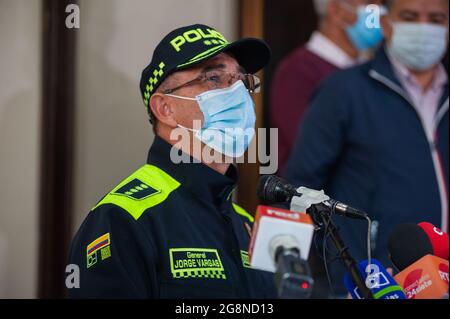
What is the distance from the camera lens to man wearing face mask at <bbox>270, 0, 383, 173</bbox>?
286 cm

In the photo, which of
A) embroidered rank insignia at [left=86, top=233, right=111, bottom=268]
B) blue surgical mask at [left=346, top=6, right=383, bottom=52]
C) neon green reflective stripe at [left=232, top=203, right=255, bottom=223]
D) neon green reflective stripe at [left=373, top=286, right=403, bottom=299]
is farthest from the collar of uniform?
blue surgical mask at [left=346, top=6, right=383, bottom=52]

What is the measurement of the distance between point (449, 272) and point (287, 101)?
140 centimetres

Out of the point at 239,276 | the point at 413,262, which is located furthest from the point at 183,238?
the point at 413,262

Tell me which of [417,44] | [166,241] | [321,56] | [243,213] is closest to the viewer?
[166,241]

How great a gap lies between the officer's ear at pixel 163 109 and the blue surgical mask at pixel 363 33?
1346 millimetres

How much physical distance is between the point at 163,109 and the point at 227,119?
140 millimetres

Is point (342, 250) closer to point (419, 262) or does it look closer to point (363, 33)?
point (419, 262)

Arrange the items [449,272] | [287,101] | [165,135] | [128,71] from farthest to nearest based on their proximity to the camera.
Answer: [287,101] < [128,71] < [165,135] < [449,272]

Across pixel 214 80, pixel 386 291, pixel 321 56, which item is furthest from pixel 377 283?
pixel 321 56

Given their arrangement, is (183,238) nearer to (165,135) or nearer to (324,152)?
(165,135)

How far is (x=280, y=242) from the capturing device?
122cm

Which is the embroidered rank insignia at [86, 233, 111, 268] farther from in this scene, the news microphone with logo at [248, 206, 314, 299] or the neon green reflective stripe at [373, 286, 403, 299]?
the neon green reflective stripe at [373, 286, 403, 299]
